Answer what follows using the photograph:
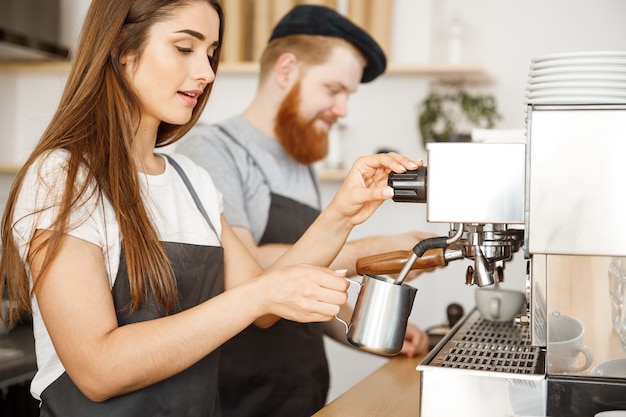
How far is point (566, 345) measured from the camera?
1.05 m

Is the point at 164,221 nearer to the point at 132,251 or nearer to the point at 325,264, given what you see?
the point at 132,251

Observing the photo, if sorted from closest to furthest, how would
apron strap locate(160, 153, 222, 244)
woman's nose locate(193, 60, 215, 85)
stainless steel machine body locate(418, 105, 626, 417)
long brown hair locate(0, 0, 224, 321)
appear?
stainless steel machine body locate(418, 105, 626, 417), long brown hair locate(0, 0, 224, 321), woman's nose locate(193, 60, 215, 85), apron strap locate(160, 153, 222, 244)

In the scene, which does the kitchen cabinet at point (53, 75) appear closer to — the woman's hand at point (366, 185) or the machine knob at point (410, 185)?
the woman's hand at point (366, 185)

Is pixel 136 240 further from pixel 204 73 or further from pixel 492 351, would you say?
pixel 492 351

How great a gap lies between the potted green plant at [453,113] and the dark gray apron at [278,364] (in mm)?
1047

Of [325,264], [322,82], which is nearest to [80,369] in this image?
[325,264]

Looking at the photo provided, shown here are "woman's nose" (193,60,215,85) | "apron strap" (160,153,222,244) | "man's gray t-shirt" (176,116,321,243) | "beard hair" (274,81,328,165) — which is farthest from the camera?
"beard hair" (274,81,328,165)

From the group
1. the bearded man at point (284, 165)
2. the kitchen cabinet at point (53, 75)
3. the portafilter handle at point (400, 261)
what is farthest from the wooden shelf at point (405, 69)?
the portafilter handle at point (400, 261)

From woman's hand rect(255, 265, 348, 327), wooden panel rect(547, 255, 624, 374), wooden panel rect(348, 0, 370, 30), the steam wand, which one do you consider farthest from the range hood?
wooden panel rect(547, 255, 624, 374)

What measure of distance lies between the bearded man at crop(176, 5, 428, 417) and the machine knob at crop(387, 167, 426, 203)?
2.36 feet

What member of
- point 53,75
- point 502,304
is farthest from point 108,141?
point 53,75

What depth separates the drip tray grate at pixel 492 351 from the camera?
1.12m

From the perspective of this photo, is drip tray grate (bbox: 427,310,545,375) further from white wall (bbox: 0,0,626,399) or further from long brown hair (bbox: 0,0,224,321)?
white wall (bbox: 0,0,626,399)

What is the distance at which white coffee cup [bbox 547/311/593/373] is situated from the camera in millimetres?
1038
